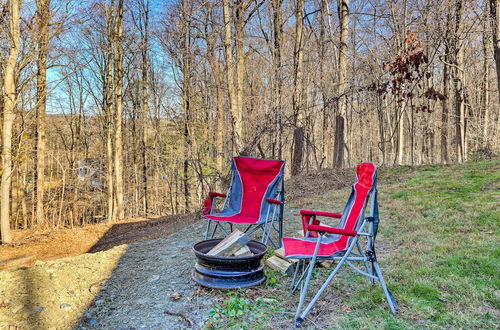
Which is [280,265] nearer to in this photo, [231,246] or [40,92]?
[231,246]

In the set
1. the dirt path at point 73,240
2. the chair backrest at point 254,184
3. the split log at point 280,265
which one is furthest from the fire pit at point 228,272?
the dirt path at point 73,240

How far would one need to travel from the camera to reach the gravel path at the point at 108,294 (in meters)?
→ 2.36

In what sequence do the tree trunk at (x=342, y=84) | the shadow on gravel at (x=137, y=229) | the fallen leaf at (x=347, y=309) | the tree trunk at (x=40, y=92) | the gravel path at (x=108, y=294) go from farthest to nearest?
the tree trunk at (x=342, y=84) → the tree trunk at (x=40, y=92) → the shadow on gravel at (x=137, y=229) → the gravel path at (x=108, y=294) → the fallen leaf at (x=347, y=309)

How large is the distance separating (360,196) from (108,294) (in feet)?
7.46

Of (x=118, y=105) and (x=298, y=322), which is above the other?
(x=118, y=105)

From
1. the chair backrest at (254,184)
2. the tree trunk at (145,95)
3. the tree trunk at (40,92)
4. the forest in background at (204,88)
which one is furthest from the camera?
the tree trunk at (145,95)

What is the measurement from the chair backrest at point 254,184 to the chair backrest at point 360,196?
1.13 meters

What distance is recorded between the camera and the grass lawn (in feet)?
6.88

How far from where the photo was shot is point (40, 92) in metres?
9.32

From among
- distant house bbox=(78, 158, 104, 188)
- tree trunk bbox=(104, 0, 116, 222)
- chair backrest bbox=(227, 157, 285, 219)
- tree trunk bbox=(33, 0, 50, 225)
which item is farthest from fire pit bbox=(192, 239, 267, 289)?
distant house bbox=(78, 158, 104, 188)

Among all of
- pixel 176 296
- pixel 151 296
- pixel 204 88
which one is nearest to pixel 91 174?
pixel 204 88

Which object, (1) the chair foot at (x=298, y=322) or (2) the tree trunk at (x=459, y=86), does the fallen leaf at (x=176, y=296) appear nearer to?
(1) the chair foot at (x=298, y=322)

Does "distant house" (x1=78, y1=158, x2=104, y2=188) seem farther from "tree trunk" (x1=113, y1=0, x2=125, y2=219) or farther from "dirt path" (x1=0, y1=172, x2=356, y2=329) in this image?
"dirt path" (x1=0, y1=172, x2=356, y2=329)

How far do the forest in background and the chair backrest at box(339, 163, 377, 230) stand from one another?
404 cm
